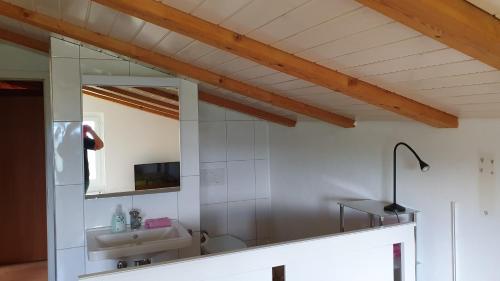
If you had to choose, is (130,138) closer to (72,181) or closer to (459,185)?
(72,181)

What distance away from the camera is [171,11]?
1536 mm

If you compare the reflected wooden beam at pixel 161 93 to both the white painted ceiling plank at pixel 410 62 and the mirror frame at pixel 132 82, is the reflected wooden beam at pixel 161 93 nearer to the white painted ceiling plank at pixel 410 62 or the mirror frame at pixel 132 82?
the mirror frame at pixel 132 82

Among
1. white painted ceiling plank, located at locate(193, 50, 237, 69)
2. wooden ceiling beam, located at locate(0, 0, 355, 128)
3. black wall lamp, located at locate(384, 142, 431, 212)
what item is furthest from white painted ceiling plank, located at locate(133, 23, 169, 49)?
black wall lamp, located at locate(384, 142, 431, 212)

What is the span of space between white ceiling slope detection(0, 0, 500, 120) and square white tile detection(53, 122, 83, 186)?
0.73m

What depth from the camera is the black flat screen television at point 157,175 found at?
275 centimetres

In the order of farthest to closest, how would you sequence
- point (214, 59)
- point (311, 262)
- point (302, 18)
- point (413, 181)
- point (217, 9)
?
point (413, 181) < point (214, 59) < point (311, 262) < point (217, 9) < point (302, 18)

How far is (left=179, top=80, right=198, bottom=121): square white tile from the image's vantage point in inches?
111

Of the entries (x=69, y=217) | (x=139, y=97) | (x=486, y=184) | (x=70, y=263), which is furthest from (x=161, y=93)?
(x=486, y=184)

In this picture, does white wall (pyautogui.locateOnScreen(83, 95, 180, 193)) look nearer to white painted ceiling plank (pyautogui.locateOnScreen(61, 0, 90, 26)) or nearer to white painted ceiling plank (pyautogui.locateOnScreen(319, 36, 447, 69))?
white painted ceiling plank (pyautogui.locateOnScreen(61, 0, 90, 26))

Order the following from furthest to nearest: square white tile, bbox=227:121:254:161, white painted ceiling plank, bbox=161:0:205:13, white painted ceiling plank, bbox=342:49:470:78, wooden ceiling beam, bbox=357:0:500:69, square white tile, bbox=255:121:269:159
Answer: square white tile, bbox=255:121:269:159 → square white tile, bbox=227:121:254:161 → white painted ceiling plank, bbox=161:0:205:13 → white painted ceiling plank, bbox=342:49:470:78 → wooden ceiling beam, bbox=357:0:500:69

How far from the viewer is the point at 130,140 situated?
275 centimetres

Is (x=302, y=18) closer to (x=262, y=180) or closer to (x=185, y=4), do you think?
(x=185, y=4)

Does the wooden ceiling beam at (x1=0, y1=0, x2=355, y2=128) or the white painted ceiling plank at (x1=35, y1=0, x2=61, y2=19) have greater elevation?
the white painted ceiling plank at (x1=35, y1=0, x2=61, y2=19)

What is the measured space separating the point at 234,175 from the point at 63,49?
1.79 meters
